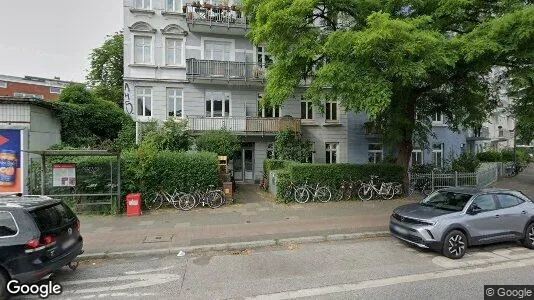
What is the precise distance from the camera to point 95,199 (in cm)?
1198

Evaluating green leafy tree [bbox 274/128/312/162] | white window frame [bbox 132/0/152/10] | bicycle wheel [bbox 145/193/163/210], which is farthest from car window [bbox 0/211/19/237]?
white window frame [bbox 132/0/152/10]

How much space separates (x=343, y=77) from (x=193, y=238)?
22.0 ft

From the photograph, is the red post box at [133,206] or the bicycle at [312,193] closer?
the red post box at [133,206]

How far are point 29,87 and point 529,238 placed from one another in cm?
5363

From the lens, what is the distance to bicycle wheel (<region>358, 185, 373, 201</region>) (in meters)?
14.3

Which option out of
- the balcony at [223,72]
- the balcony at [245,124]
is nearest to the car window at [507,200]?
the balcony at [245,124]

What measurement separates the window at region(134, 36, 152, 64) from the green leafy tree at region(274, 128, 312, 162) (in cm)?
916

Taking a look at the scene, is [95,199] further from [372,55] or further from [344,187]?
[372,55]

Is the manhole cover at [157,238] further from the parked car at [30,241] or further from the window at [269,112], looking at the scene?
the window at [269,112]

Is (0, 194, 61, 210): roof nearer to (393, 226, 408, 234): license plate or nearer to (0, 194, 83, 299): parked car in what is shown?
(0, 194, 83, 299): parked car

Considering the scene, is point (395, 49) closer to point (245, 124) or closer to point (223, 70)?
point (245, 124)

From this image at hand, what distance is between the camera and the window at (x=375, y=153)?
22.5m

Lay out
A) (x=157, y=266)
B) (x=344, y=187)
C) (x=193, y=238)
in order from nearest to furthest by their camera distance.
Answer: (x=157, y=266) < (x=193, y=238) < (x=344, y=187)

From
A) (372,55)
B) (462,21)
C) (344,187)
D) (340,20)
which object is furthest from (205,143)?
(462,21)
